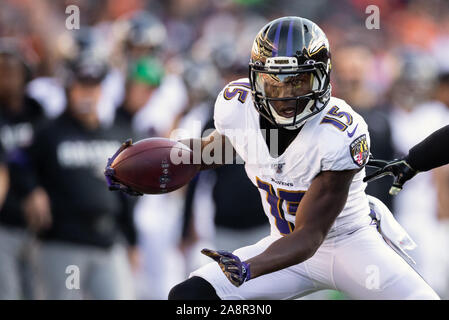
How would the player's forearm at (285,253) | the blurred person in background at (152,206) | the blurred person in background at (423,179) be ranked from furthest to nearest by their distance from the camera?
the blurred person in background at (423,179), the blurred person in background at (152,206), the player's forearm at (285,253)

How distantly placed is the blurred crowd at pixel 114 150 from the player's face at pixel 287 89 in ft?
7.10

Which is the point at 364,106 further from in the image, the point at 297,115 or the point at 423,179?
the point at 297,115

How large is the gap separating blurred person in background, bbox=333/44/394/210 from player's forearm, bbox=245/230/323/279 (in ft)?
9.38

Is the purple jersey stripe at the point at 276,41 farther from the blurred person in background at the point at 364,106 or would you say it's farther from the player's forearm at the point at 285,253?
the blurred person in background at the point at 364,106

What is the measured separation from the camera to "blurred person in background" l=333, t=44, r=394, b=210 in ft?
20.6

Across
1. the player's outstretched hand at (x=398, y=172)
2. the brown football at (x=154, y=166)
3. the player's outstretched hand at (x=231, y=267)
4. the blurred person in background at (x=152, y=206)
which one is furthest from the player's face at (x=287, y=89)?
the blurred person in background at (x=152, y=206)

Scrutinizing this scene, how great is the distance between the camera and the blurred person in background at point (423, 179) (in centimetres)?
691

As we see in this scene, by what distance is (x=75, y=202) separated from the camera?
19.0 ft

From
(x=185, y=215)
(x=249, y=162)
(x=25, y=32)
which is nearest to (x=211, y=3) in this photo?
(x=25, y=32)

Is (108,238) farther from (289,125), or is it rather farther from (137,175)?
(289,125)

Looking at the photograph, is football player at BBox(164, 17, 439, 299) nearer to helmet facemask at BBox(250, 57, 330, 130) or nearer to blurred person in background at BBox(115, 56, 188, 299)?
helmet facemask at BBox(250, 57, 330, 130)

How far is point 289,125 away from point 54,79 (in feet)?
14.4

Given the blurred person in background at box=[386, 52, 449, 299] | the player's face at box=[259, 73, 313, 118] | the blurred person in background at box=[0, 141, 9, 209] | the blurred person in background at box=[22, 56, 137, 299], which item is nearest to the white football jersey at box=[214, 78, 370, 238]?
the player's face at box=[259, 73, 313, 118]

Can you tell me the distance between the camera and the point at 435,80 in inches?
283
